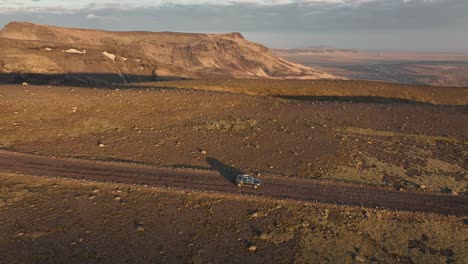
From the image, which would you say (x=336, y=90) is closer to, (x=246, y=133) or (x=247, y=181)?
(x=246, y=133)

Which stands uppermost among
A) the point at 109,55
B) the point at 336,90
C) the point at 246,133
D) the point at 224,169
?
the point at 109,55

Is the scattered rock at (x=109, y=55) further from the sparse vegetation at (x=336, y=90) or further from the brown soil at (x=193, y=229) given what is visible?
the brown soil at (x=193, y=229)

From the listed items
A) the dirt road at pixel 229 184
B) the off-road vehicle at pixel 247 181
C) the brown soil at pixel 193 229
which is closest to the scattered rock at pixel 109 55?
the dirt road at pixel 229 184

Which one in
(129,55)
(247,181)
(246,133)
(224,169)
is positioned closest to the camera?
(247,181)

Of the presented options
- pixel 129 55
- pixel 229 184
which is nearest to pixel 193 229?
pixel 229 184

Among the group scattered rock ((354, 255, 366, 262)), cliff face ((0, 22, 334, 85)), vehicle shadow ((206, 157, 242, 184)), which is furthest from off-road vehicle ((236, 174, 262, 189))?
cliff face ((0, 22, 334, 85))
